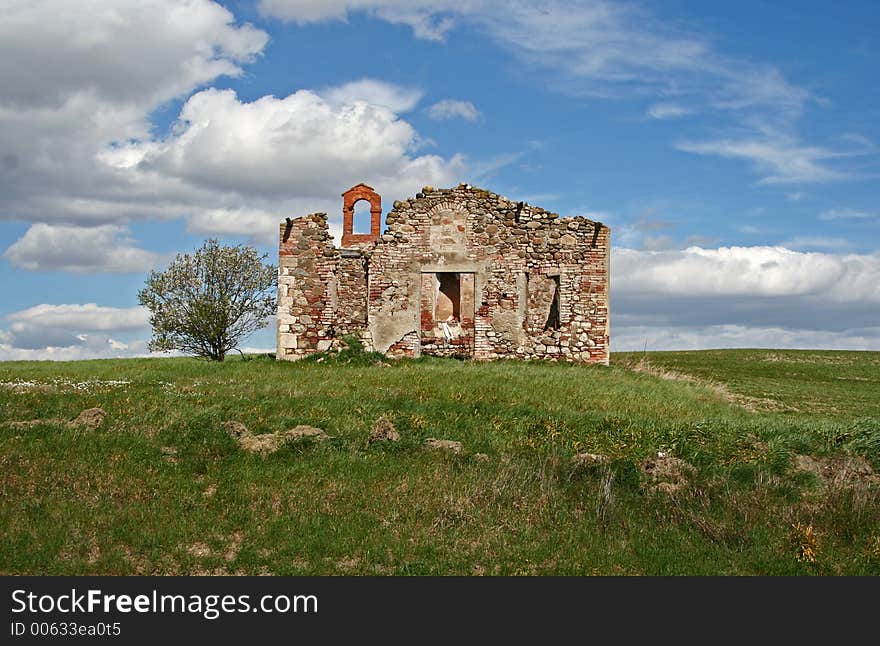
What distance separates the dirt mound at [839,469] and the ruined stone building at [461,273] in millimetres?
12254

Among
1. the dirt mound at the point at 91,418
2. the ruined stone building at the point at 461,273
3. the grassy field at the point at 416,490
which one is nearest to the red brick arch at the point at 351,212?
the ruined stone building at the point at 461,273

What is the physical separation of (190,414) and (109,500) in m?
3.13

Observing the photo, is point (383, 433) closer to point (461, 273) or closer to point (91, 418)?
point (91, 418)

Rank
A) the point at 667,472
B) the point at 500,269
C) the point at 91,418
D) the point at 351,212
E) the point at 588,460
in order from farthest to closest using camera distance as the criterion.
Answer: the point at 351,212 < the point at 500,269 < the point at 91,418 < the point at 588,460 < the point at 667,472

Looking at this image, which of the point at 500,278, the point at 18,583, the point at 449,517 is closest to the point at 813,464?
the point at 449,517

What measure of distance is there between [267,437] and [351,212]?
18.3 m

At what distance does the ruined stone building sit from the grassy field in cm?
907

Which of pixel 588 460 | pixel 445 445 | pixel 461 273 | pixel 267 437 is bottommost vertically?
pixel 588 460

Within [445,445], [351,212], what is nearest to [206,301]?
[351,212]

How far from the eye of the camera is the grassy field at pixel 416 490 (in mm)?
7688

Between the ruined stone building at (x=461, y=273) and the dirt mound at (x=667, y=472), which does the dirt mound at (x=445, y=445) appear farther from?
the ruined stone building at (x=461, y=273)

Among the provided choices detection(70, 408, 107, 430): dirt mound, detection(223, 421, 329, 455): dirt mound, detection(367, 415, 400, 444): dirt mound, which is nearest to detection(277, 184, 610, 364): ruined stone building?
detection(70, 408, 107, 430): dirt mound

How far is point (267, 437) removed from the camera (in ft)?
34.3

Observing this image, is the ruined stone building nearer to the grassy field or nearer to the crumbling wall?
the crumbling wall
